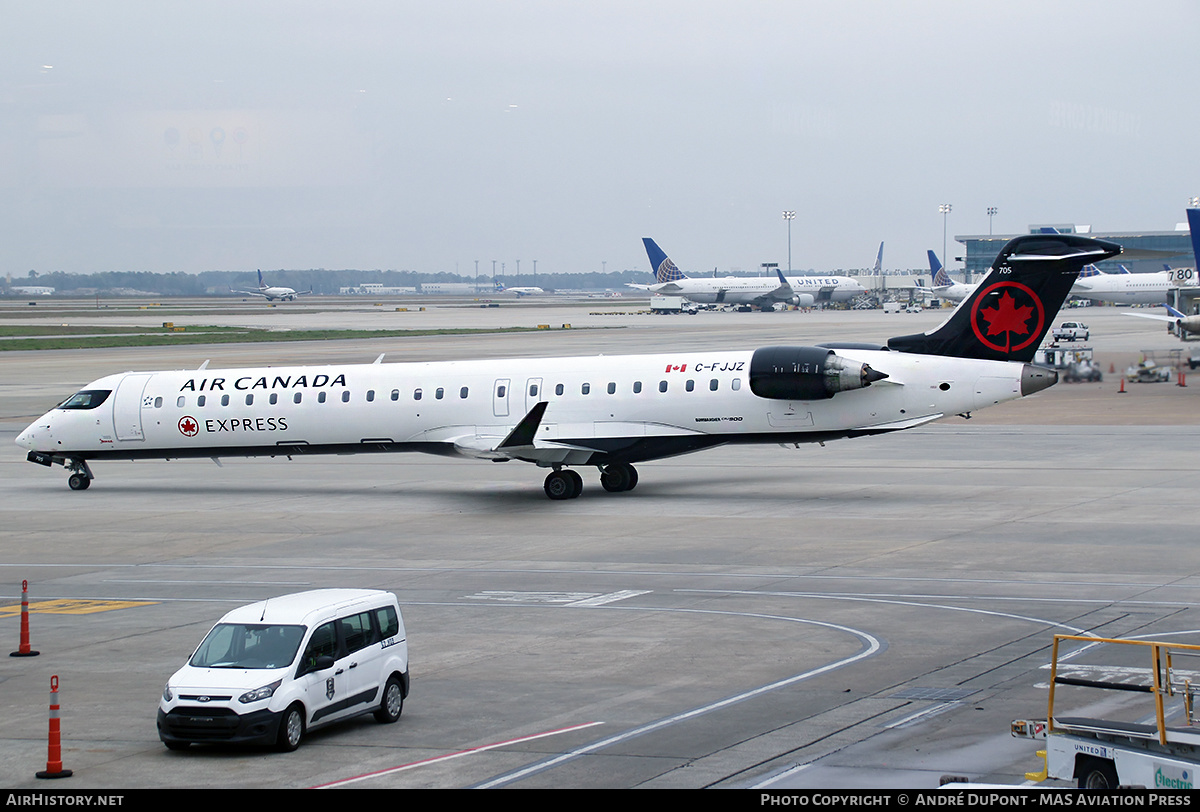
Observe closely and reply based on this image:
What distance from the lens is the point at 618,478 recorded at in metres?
35.2

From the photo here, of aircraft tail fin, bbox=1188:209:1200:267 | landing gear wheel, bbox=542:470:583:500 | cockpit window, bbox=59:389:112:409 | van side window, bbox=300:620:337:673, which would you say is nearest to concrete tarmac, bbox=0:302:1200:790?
landing gear wheel, bbox=542:470:583:500

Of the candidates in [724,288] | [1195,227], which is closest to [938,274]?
[724,288]

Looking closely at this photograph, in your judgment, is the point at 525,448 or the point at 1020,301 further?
the point at 525,448

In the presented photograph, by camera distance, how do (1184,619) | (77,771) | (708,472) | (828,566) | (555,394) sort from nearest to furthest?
(77,771)
(1184,619)
(828,566)
(555,394)
(708,472)

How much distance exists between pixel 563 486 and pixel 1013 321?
11.8 meters

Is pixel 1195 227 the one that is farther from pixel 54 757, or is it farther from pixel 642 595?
pixel 54 757

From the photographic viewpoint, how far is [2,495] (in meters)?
37.4

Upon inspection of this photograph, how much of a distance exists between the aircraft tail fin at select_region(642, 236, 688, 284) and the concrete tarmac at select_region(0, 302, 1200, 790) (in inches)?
4784

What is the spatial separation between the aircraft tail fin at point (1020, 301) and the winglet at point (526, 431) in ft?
33.3

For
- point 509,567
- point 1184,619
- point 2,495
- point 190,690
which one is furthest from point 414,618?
point 2,495

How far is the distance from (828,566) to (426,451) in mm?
14240

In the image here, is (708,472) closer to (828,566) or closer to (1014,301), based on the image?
(1014,301)

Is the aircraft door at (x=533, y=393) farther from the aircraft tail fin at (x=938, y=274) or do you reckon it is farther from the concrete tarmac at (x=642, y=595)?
the aircraft tail fin at (x=938, y=274)

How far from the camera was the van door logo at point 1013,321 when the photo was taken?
107 feet
